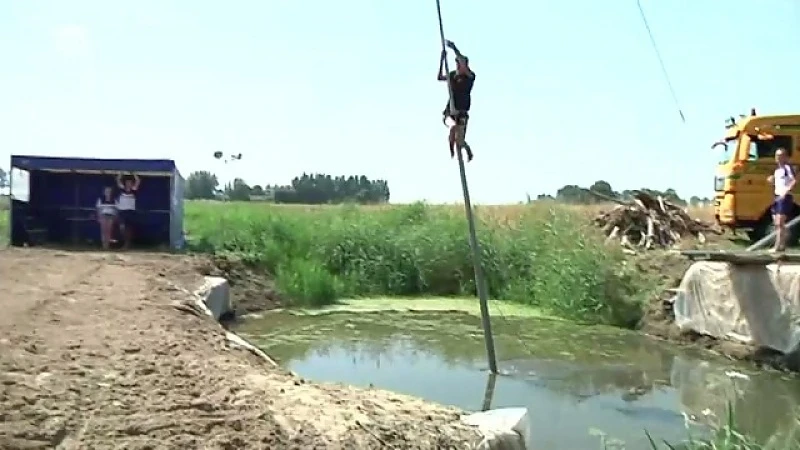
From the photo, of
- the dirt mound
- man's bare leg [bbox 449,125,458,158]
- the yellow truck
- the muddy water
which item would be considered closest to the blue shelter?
the dirt mound

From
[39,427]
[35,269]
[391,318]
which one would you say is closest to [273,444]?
[39,427]

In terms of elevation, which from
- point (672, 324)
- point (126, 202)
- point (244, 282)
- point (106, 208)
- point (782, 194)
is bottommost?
point (672, 324)

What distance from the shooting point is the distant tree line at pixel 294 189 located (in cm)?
4688

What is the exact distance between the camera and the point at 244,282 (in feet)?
51.9

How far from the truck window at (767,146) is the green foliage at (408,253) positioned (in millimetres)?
3034

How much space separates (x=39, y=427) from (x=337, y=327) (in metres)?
9.48

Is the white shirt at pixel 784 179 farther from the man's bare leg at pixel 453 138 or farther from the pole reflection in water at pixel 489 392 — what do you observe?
the man's bare leg at pixel 453 138

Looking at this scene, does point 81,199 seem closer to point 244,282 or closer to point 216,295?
point 244,282

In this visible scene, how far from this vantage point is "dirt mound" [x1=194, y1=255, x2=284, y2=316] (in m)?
14.8

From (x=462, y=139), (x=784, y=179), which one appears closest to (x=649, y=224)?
(x=784, y=179)

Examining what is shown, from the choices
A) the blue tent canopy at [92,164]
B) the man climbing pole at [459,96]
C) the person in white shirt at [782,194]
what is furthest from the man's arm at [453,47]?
the blue tent canopy at [92,164]

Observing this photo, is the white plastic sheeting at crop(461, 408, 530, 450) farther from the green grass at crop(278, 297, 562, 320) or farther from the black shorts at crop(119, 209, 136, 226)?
the black shorts at crop(119, 209, 136, 226)

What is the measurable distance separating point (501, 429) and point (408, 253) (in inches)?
507

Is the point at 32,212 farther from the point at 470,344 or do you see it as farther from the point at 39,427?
the point at 39,427
